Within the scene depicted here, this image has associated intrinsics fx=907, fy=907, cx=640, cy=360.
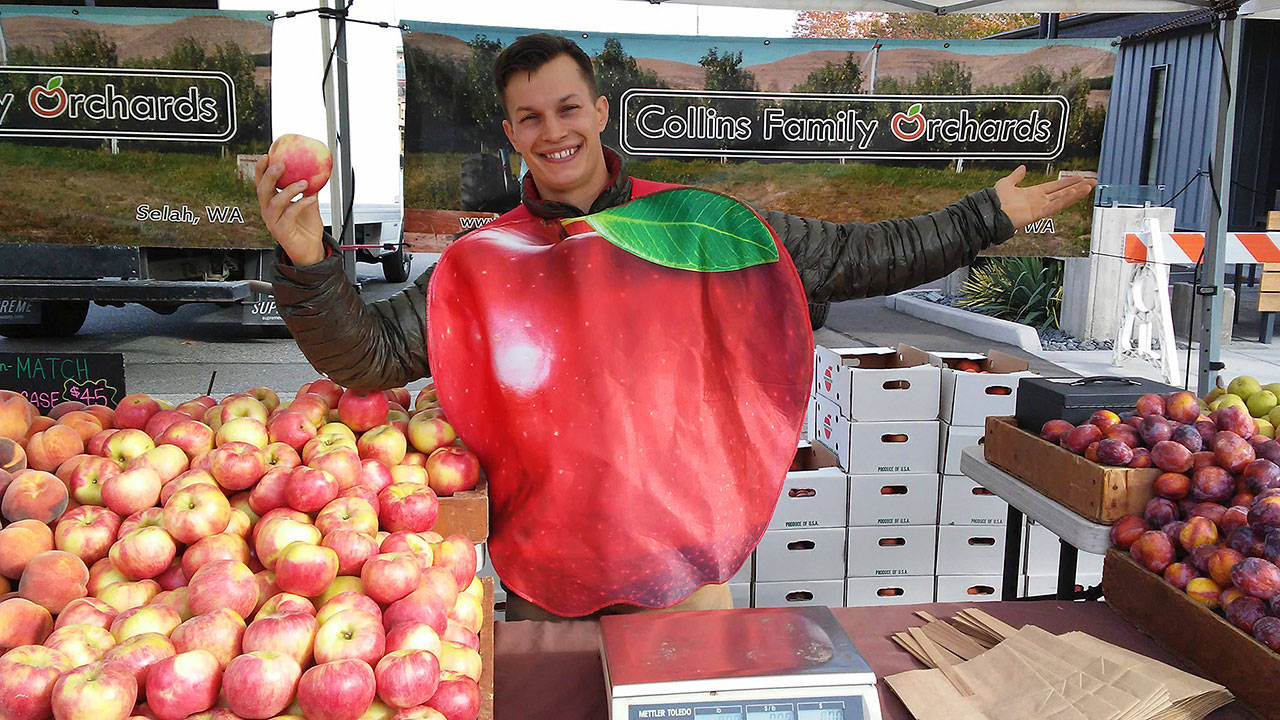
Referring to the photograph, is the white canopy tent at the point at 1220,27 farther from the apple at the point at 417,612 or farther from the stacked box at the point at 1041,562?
the apple at the point at 417,612

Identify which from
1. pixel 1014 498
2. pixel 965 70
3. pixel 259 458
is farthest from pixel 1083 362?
pixel 259 458

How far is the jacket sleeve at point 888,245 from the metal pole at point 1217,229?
9.10 feet

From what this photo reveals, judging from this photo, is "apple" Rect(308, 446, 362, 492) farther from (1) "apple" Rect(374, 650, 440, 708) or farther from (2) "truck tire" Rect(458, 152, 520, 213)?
(2) "truck tire" Rect(458, 152, 520, 213)

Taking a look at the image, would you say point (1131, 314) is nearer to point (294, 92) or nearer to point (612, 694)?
point (294, 92)

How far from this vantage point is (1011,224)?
91.7 inches

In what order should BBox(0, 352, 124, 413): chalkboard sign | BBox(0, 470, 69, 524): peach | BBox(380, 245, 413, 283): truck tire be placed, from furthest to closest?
1. BBox(380, 245, 413, 283): truck tire
2. BBox(0, 352, 124, 413): chalkboard sign
3. BBox(0, 470, 69, 524): peach

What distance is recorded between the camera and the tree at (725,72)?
16.0ft

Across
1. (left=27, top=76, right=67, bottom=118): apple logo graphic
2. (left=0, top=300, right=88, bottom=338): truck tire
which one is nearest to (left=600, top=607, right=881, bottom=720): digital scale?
(left=27, top=76, right=67, bottom=118): apple logo graphic

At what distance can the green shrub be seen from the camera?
11.0 metres

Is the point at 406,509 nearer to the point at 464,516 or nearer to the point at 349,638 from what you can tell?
the point at 464,516

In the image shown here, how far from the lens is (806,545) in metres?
3.91

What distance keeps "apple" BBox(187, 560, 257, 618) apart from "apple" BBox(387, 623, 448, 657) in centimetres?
24

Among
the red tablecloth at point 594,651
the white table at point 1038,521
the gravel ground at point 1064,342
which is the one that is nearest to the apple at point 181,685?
the red tablecloth at point 594,651

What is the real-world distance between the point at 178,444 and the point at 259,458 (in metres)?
0.26
